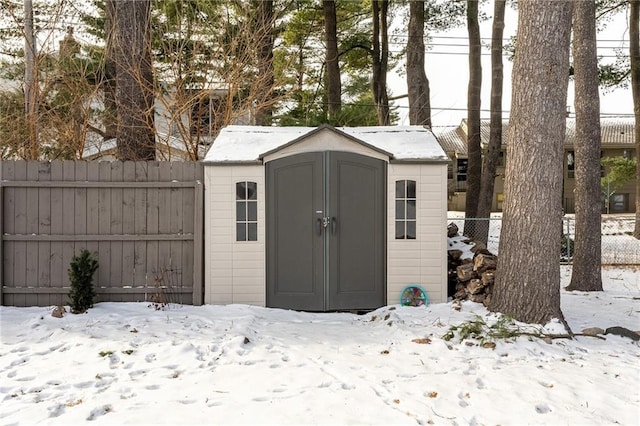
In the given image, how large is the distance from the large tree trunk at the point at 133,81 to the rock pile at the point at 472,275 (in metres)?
5.60

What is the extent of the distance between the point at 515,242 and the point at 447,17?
1138 centimetres

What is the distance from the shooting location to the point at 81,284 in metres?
6.02

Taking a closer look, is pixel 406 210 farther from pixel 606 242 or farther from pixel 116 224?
pixel 606 242

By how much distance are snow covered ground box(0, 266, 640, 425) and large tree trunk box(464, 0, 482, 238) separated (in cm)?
751

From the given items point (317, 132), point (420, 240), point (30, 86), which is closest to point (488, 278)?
point (420, 240)

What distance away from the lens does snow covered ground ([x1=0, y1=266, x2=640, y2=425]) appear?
11.2ft

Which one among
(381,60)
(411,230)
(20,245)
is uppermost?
(381,60)

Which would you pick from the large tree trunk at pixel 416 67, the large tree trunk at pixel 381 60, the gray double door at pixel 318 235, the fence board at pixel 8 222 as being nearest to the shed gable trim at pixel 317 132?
the gray double door at pixel 318 235

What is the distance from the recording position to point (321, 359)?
4527mm

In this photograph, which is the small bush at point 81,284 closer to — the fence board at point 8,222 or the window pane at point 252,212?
the fence board at point 8,222

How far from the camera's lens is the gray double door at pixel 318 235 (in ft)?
21.4

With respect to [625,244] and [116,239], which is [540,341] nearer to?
[116,239]

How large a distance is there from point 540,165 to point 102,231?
210 inches

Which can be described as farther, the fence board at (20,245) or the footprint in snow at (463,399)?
the fence board at (20,245)
